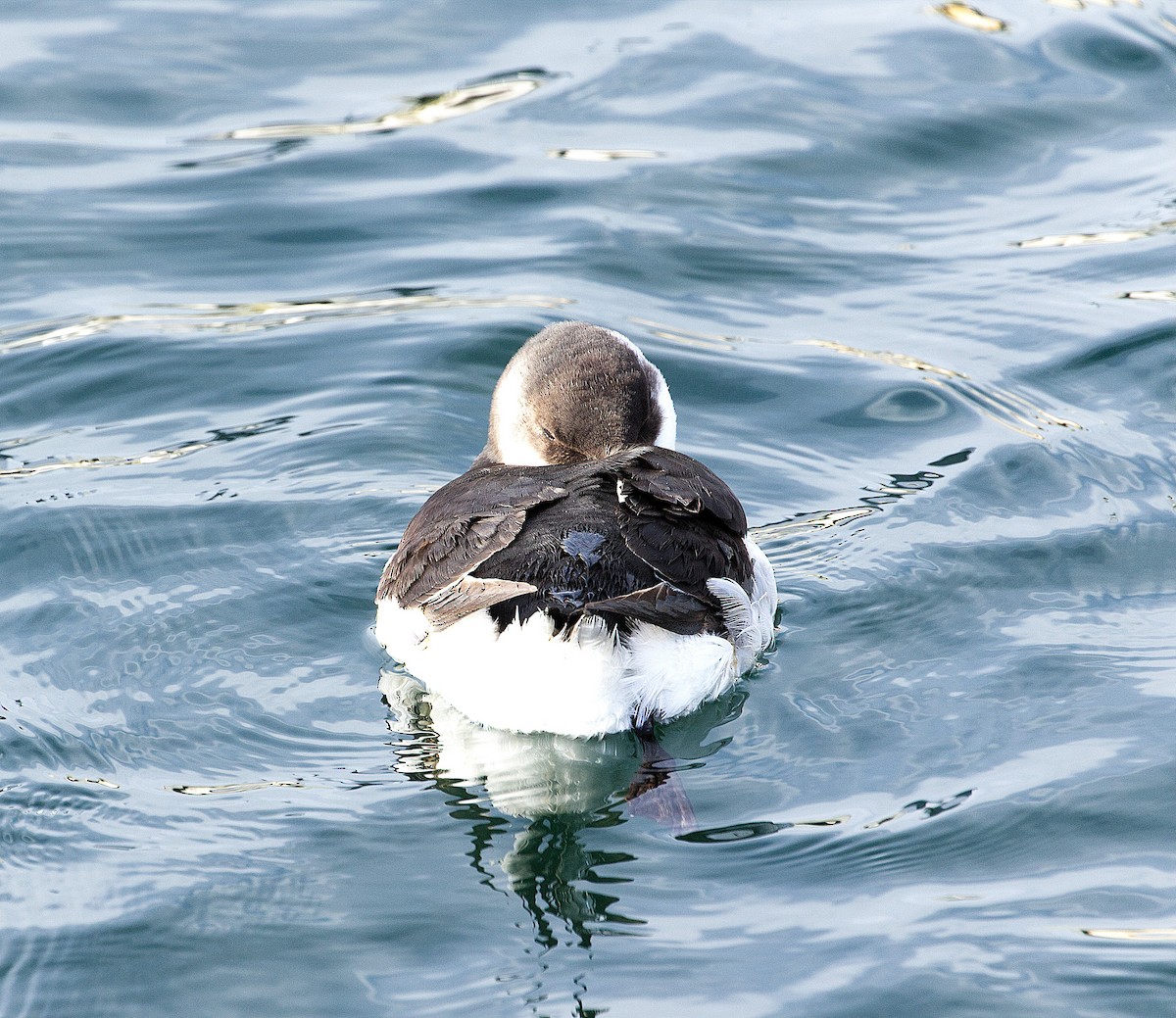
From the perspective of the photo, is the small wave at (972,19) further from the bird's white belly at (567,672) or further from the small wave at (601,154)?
the bird's white belly at (567,672)

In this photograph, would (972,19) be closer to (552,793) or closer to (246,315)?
(246,315)

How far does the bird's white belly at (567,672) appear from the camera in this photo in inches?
186

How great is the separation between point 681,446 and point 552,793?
274 cm

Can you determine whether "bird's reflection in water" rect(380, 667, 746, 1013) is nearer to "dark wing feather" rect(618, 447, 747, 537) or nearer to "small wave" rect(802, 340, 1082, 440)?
"dark wing feather" rect(618, 447, 747, 537)

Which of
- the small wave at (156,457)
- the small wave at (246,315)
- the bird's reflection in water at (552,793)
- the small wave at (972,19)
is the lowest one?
the bird's reflection in water at (552,793)

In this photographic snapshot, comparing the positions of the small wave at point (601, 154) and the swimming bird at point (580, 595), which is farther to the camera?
the small wave at point (601, 154)

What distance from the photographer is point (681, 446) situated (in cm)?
730

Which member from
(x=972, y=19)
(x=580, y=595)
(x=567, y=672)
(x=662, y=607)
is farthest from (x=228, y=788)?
(x=972, y=19)

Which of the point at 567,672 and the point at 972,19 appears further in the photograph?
the point at 972,19

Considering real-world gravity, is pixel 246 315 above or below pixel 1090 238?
→ below

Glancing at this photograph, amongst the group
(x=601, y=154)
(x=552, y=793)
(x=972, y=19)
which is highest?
(x=972, y=19)

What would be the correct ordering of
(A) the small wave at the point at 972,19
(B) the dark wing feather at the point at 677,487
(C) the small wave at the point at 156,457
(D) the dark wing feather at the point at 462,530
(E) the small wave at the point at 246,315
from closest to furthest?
(D) the dark wing feather at the point at 462,530
(B) the dark wing feather at the point at 677,487
(C) the small wave at the point at 156,457
(E) the small wave at the point at 246,315
(A) the small wave at the point at 972,19

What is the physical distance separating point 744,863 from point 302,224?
19.6ft

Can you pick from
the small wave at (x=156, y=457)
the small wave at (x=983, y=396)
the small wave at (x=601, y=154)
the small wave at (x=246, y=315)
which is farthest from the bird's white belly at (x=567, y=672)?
the small wave at (x=601, y=154)
